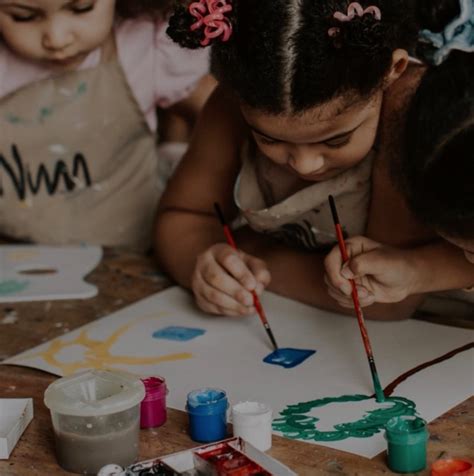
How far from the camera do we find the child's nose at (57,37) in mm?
1400

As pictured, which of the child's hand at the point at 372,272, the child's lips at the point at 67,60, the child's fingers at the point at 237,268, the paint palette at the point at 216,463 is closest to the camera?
the paint palette at the point at 216,463

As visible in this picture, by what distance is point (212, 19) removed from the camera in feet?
3.25

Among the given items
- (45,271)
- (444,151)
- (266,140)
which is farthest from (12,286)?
(444,151)

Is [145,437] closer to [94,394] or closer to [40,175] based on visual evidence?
[94,394]

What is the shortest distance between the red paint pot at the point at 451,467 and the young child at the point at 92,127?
2.57ft

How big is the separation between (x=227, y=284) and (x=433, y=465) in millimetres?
395

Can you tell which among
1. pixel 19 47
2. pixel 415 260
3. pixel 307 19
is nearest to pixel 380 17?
pixel 307 19

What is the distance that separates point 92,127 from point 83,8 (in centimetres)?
19

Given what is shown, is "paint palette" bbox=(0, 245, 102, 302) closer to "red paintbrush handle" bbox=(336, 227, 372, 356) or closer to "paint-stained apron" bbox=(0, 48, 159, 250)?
"paint-stained apron" bbox=(0, 48, 159, 250)

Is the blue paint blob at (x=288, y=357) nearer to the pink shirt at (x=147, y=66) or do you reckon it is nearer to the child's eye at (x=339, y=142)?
the child's eye at (x=339, y=142)

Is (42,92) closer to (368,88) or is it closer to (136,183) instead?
(136,183)

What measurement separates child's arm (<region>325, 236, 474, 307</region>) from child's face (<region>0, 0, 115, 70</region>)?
21.4 inches

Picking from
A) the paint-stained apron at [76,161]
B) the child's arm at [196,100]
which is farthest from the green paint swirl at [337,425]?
the child's arm at [196,100]

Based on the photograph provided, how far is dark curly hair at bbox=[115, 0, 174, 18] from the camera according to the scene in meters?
1.51
